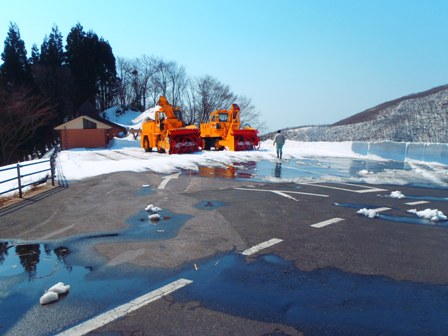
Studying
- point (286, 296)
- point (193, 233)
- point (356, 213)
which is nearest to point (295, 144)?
point (356, 213)

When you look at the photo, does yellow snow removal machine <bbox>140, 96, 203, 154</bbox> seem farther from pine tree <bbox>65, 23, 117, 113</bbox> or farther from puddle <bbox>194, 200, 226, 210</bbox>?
pine tree <bbox>65, 23, 117, 113</bbox>

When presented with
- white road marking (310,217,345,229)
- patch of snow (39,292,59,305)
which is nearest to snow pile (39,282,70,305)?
patch of snow (39,292,59,305)

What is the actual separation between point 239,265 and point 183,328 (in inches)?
62.7

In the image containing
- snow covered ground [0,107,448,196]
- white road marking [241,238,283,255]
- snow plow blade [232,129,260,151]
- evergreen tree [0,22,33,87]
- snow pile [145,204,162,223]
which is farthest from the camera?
evergreen tree [0,22,33,87]

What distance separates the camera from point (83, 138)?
126ft

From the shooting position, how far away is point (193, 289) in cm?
391

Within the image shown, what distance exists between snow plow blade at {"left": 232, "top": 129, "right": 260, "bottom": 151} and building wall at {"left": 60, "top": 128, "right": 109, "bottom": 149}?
68.6ft

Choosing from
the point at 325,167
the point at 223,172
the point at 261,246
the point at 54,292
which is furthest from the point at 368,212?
the point at 325,167

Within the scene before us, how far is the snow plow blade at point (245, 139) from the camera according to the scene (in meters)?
25.4

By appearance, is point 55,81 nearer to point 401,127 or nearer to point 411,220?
point 401,127

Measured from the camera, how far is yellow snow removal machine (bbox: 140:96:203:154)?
76.8 ft

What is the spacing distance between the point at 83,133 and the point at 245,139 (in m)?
22.5

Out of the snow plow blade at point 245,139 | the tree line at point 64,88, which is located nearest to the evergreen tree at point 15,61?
the tree line at point 64,88

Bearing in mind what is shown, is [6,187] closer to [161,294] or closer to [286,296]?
[161,294]
